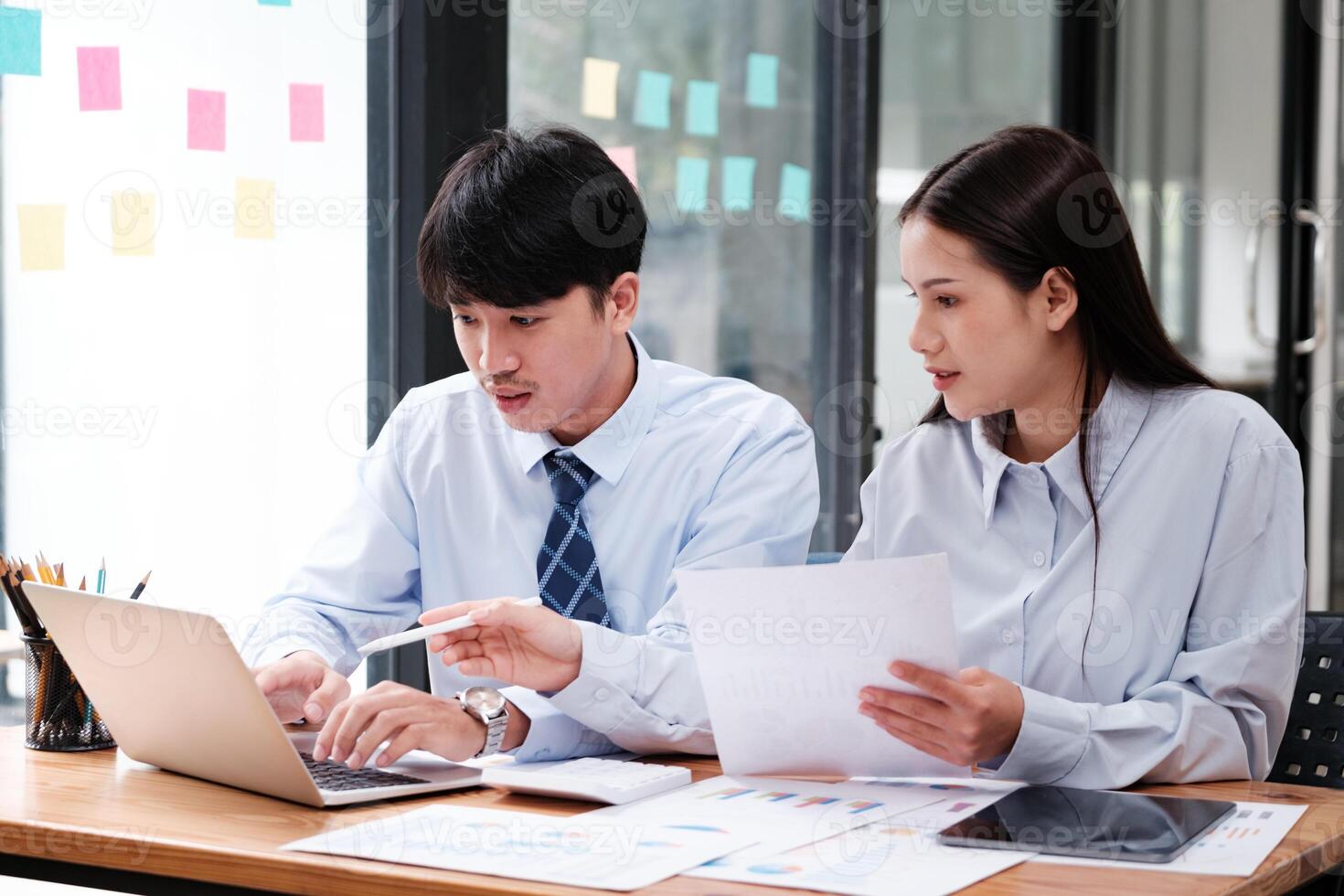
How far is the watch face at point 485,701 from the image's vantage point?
1.49 meters

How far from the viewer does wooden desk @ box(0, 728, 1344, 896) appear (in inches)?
42.1

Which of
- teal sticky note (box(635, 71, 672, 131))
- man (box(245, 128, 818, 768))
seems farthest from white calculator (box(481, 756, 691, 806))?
teal sticky note (box(635, 71, 672, 131))

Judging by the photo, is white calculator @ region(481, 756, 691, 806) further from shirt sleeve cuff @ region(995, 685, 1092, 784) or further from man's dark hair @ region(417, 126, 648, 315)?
man's dark hair @ region(417, 126, 648, 315)

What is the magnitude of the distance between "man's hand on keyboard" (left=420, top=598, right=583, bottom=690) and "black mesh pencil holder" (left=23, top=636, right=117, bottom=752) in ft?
1.23

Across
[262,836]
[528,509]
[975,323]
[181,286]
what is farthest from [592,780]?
[181,286]

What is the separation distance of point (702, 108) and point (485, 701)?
70.8 inches

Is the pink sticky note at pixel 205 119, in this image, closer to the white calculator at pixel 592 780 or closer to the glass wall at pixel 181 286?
the glass wall at pixel 181 286

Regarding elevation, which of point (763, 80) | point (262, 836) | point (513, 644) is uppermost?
point (763, 80)

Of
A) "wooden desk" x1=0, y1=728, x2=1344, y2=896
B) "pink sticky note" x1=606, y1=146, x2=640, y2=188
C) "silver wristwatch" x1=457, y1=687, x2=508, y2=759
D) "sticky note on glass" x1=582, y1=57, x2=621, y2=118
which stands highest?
"sticky note on glass" x1=582, y1=57, x2=621, y2=118

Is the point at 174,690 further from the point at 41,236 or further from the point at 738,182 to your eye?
the point at 738,182

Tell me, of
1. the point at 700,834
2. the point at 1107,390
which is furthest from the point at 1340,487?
the point at 700,834

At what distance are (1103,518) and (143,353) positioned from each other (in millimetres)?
1334

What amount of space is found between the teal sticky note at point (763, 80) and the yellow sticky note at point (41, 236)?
153 cm

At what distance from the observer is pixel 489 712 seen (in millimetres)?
1493
